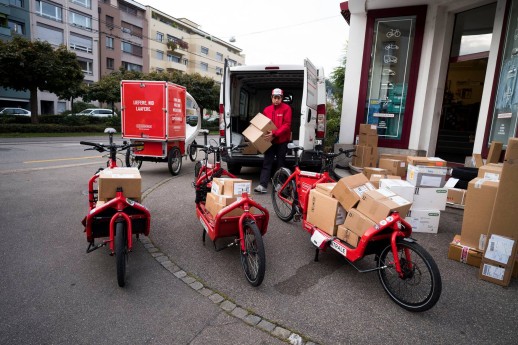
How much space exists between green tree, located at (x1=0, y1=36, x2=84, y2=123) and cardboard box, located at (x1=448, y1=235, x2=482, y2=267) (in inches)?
877

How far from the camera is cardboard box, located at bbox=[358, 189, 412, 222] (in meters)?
3.03

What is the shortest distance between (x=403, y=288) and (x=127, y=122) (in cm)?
722

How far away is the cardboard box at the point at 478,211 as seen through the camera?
3566 millimetres

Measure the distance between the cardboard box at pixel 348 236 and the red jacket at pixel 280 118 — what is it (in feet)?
9.17

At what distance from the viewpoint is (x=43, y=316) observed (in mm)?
2557

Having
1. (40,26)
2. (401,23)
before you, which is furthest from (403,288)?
(40,26)

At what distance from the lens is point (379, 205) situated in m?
3.08

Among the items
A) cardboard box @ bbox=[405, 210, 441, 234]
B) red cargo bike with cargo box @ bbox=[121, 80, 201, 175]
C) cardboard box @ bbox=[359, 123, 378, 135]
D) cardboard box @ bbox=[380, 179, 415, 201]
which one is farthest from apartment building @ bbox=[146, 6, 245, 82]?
cardboard box @ bbox=[405, 210, 441, 234]

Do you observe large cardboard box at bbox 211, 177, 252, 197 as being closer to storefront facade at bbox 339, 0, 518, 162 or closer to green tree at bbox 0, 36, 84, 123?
storefront facade at bbox 339, 0, 518, 162

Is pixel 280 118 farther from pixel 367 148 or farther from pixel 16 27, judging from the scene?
pixel 16 27

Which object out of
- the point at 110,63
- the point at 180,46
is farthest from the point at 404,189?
the point at 180,46

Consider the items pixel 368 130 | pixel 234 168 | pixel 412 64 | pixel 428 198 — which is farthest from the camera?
pixel 234 168

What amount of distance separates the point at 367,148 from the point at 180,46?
169 feet

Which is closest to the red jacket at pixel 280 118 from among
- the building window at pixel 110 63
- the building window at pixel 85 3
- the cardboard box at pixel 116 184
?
the cardboard box at pixel 116 184
